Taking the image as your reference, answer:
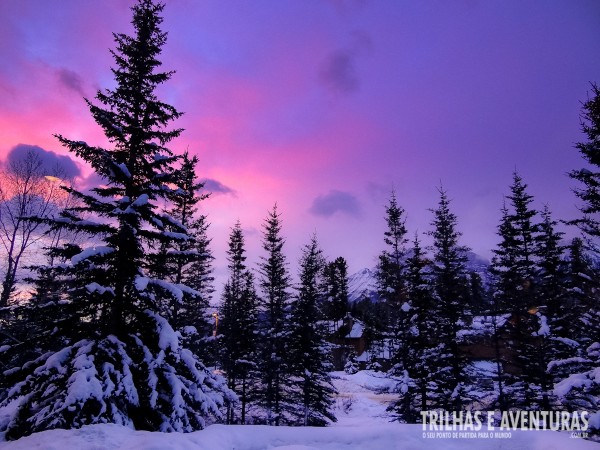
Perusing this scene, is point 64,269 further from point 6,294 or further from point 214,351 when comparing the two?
point 214,351

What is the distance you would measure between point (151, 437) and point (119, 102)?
1111cm

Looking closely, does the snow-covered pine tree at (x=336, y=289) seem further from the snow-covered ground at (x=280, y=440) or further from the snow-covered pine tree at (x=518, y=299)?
the snow-covered ground at (x=280, y=440)

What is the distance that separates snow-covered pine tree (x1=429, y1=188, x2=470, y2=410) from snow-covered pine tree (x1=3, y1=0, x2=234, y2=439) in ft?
44.6

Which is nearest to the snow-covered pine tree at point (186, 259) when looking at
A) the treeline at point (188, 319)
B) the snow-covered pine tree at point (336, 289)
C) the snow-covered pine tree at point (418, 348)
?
the treeline at point (188, 319)

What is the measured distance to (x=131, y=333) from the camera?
37.0 ft

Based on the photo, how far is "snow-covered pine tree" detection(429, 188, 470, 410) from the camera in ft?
67.6

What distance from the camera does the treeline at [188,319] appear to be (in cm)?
989

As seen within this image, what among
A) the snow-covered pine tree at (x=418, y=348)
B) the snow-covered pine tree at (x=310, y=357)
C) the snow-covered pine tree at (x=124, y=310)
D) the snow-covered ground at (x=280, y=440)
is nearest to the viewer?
the snow-covered ground at (x=280, y=440)

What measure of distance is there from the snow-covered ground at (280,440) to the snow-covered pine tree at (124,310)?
1.93m

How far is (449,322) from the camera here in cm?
2194

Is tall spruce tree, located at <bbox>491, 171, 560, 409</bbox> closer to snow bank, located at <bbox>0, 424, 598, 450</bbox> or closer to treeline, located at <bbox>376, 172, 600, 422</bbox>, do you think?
treeline, located at <bbox>376, 172, 600, 422</bbox>

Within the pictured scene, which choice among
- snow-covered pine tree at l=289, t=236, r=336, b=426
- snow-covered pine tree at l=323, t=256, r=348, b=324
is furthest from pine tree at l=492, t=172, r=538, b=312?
snow-covered pine tree at l=323, t=256, r=348, b=324

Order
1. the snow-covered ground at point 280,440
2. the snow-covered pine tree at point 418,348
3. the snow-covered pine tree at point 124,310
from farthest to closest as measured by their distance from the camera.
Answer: the snow-covered pine tree at point 418,348
the snow-covered pine tree at point 124,310
the snow-covered ground at point 280,440

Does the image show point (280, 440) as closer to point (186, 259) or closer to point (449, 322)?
point (186, 259)
